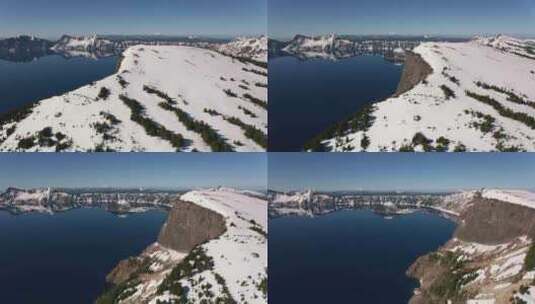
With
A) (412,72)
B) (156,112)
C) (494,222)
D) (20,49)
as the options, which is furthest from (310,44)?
(20,49)

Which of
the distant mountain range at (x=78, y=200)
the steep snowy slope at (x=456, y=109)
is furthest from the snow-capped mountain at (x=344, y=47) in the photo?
the distant mountain range at (x=78, y=200)

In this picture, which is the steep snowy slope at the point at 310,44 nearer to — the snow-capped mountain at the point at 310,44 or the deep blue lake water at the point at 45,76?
the snow-capped mountain at the point at 310,44

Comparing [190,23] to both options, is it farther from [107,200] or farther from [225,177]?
[107,200]

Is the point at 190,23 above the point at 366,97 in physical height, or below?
above

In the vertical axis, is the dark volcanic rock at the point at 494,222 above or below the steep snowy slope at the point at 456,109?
below

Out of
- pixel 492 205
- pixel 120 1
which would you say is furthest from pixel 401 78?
pixel 120 1

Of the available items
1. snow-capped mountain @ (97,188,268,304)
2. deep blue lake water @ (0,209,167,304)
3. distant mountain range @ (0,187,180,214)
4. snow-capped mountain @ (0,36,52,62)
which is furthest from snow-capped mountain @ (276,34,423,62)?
snow-capped mountain @ (0,36,52,62)
